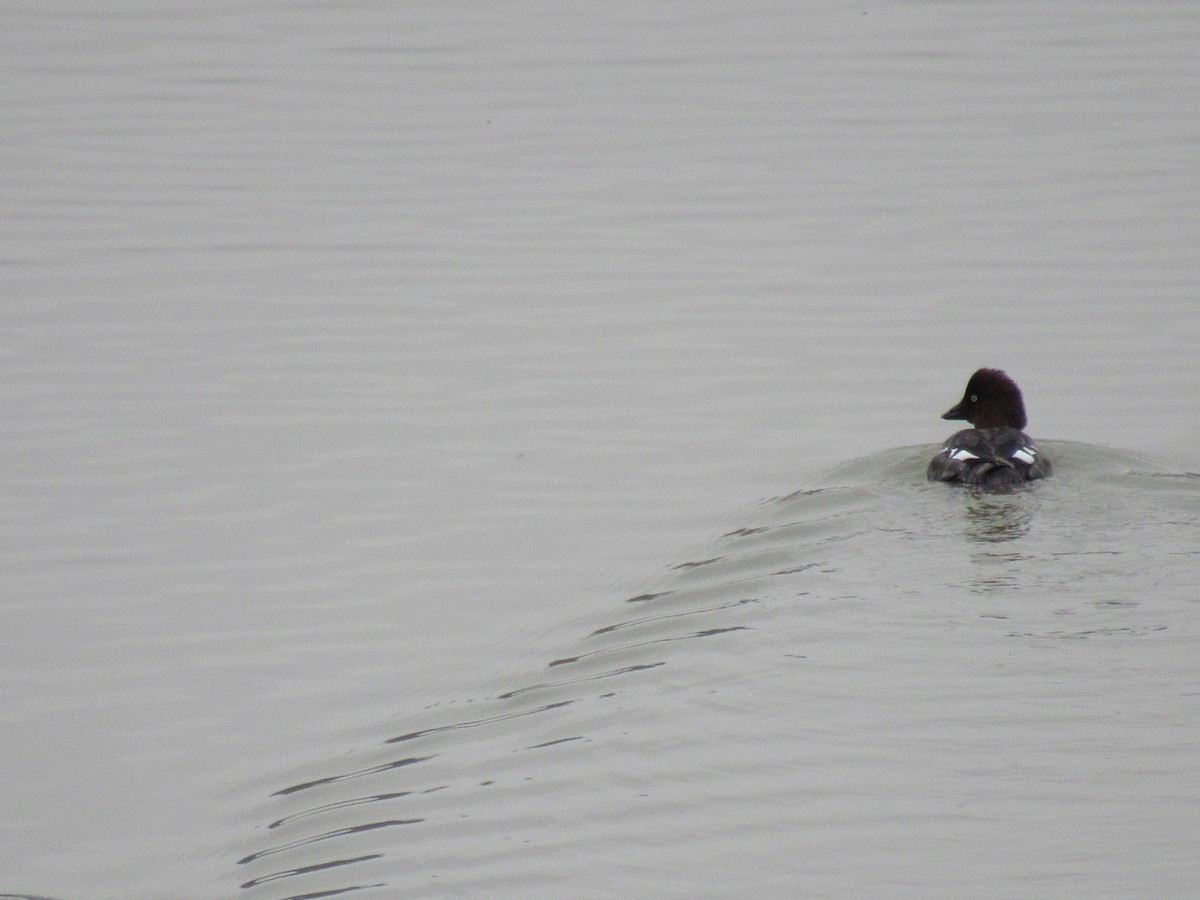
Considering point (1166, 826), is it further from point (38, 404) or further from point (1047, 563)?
point (38, 404)

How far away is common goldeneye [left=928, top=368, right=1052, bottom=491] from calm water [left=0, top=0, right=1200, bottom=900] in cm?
14

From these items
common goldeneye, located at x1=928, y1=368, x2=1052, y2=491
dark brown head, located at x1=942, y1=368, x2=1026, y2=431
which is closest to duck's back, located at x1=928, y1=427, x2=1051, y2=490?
common goldeneye, located at x1=928, y1=368, x2=1052, y2=491

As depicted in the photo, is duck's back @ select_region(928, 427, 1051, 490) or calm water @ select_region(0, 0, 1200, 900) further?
duck's back @ select_region(928, 427, 1051, 490)

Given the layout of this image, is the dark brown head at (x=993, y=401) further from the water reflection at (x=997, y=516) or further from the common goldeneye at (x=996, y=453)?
the water reflection at (x=997, y=516)

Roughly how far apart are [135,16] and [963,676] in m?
20.5

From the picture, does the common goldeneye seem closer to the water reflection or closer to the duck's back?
the duck's back

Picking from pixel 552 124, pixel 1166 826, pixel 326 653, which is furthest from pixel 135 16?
pixel 1166 826

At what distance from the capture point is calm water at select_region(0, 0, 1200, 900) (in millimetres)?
6207

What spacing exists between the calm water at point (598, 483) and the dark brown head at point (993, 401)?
0.40 m

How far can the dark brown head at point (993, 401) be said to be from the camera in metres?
10.5

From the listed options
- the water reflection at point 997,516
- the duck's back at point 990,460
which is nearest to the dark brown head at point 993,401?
the duck's back at point 990,460

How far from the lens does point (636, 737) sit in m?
6.69

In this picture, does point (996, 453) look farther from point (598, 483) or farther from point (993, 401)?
point (598, 483)

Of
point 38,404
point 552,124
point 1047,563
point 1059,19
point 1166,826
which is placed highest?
point 1059,19
